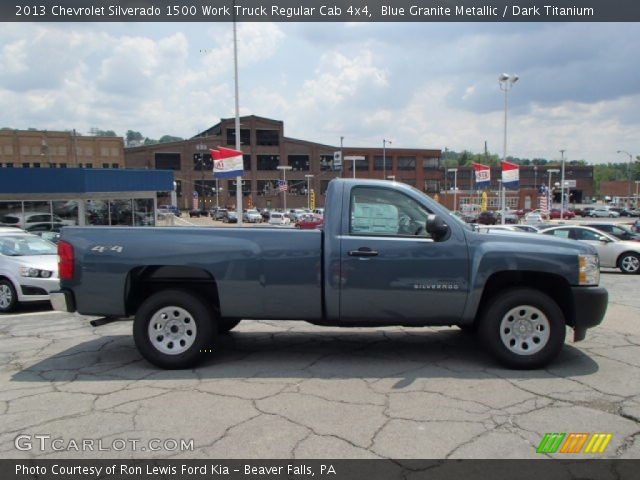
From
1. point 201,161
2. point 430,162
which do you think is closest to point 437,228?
point 201,161

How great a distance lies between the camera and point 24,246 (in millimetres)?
10477

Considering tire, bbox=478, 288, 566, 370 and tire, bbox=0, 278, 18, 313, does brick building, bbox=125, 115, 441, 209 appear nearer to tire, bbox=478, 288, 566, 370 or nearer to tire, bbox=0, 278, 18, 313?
tire, bbox=0, 278, 18, 313

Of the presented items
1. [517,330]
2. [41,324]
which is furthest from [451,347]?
[41,324]

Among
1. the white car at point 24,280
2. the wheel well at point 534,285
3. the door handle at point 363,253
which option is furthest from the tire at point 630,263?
the white car at point 24,280

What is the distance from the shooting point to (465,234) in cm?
538

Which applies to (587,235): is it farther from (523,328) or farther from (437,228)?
(437,228)

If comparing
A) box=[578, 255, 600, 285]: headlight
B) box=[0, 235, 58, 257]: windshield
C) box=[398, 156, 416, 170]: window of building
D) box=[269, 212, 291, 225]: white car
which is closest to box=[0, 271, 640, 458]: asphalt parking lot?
box=[578, 255, 600, 285]: headlight

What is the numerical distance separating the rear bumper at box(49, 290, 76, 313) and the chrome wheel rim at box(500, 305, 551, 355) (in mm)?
4561

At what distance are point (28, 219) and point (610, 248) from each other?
23.9 m

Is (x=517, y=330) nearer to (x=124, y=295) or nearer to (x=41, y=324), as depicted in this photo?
(x=124, y=295)

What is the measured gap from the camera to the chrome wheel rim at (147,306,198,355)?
546 cm

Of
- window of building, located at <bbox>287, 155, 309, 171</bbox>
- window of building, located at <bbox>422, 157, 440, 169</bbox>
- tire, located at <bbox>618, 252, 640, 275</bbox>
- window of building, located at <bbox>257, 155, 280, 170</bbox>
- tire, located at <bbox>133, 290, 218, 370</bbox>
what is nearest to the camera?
tire, located at <bbox>133, 290, 218, 370</bbox>

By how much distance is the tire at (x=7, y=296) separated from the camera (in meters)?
9.40

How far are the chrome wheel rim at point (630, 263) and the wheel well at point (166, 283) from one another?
14.5 m
